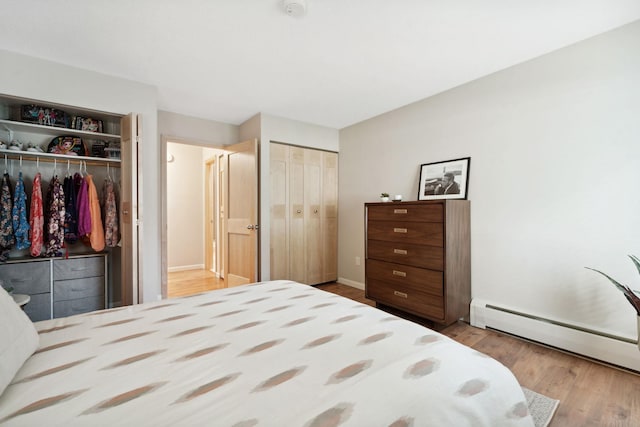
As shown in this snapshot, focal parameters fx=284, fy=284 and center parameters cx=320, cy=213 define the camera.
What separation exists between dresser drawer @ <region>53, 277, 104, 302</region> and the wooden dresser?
2812mm

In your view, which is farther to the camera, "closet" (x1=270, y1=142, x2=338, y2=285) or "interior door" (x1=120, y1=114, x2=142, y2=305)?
"closet" (x1=270, y1=142, x2=338, y2=285)

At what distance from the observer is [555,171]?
2.30 m

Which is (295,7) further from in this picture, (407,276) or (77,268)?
(77,268)

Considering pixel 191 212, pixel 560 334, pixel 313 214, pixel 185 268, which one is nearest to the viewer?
pixel 560 334

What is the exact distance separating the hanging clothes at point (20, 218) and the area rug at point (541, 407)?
392 centimetres

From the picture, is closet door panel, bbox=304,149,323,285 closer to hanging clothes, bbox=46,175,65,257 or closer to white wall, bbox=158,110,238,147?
white wall, bbox=158,110,238,147

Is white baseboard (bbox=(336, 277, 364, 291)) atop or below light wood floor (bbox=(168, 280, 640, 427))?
atop

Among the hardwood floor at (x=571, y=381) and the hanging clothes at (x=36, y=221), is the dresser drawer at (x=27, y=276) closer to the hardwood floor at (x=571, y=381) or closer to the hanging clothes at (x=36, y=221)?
the hanging clothes at (x=36, y=221)

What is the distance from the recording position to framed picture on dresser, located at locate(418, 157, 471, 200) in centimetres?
287

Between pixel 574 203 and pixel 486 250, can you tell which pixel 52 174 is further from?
pixel 574 203

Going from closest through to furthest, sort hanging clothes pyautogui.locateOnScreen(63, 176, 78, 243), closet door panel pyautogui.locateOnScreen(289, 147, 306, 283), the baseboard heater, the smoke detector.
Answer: the smoke detector → the baseboard heater → hanging clothes pyautogui.locateOnScreen(63, 176, 78, 243) → closet door panel pyautogui.locateOnScreen(289, 147, 306, 283)

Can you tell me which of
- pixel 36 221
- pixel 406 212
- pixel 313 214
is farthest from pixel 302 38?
pixel 36 221

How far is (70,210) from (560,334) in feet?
14.5

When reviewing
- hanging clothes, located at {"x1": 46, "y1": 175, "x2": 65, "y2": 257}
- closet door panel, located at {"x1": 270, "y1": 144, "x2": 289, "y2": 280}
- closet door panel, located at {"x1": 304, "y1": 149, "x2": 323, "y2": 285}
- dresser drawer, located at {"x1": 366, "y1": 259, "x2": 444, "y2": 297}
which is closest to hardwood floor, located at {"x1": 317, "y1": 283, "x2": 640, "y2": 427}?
dresser drawer, located at {"x1": 366, "y1": 259, "x2": 444, "y2": 297}
